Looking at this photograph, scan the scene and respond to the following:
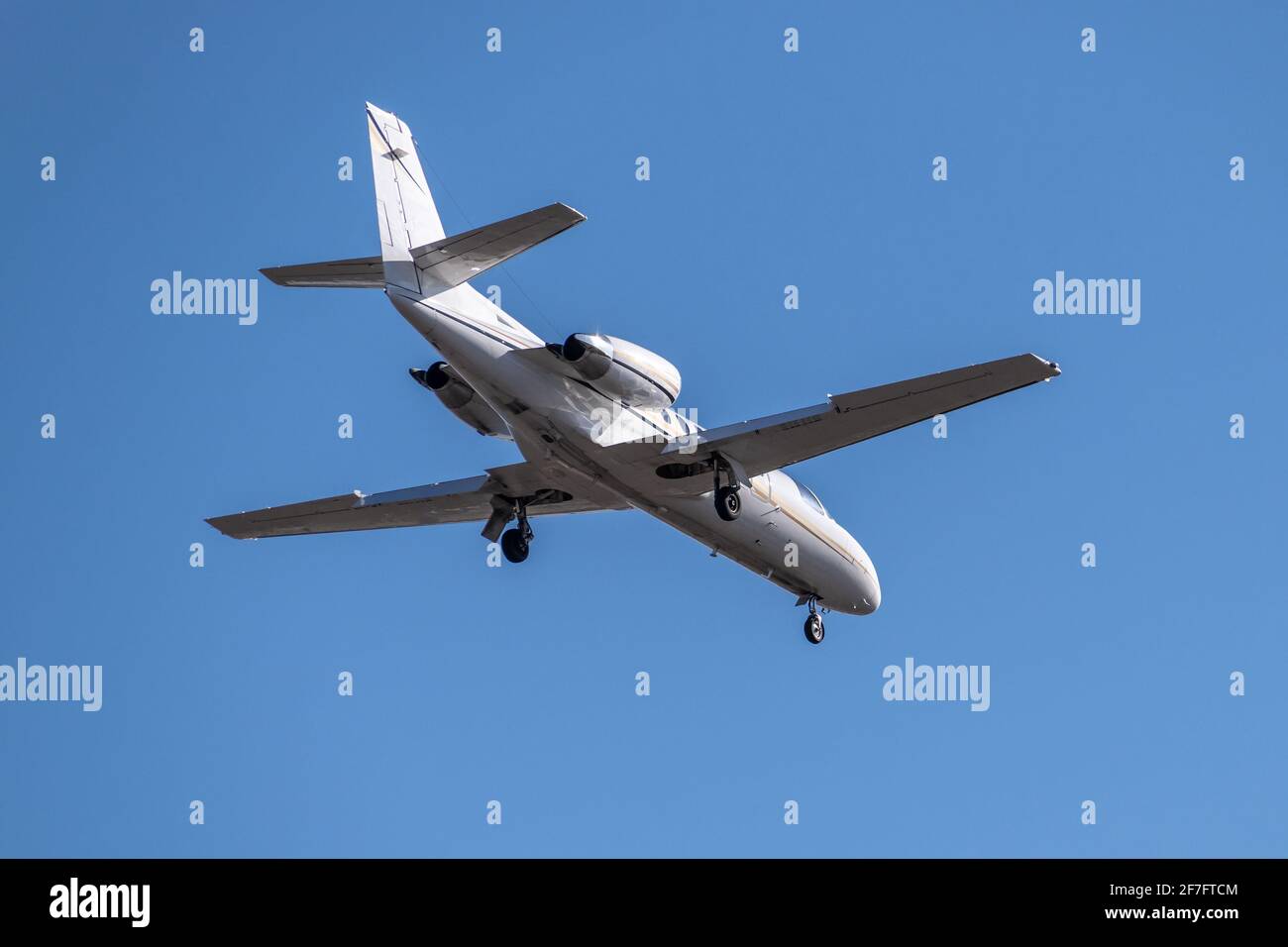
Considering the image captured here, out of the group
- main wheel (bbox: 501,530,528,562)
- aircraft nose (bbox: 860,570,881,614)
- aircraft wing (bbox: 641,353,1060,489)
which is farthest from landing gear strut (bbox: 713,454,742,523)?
aircraft nose (bbox: 860,570,881,614)

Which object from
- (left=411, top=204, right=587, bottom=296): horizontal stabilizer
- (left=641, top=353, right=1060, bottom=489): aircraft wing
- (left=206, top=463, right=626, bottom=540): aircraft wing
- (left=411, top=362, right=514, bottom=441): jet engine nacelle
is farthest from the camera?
(left=206, top=463, right=626, bottom=540): aircraft wing

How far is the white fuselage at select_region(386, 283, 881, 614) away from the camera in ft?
80.7

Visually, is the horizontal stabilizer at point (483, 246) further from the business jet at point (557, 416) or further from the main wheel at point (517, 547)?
the main wheel at point (517, 547)

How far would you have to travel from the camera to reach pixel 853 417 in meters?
25.8

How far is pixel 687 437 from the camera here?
26.7 m

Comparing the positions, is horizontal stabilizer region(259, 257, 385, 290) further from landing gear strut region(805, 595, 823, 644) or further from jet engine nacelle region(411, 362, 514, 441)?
landing gear strut region(805, 595, 823, 644)

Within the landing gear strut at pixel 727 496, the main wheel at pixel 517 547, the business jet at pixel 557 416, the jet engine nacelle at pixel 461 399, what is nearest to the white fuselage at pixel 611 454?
the business jet at pixel 557 416

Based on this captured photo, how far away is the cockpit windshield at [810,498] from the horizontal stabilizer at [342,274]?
9.32 metres

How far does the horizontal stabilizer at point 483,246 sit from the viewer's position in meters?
22.3

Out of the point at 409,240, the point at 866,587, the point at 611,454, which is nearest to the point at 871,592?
the point at 866,587

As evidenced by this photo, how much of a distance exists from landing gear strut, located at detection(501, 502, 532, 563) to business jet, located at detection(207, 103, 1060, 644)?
2 centimetres
